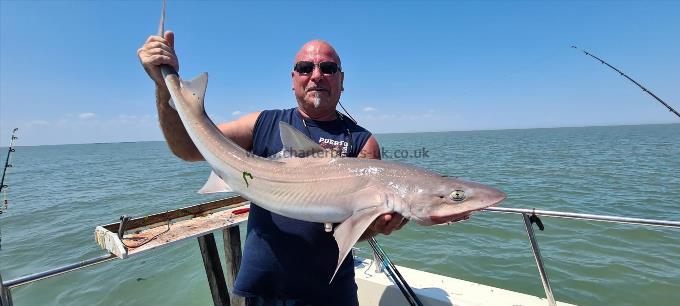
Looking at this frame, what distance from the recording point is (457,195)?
261 cm

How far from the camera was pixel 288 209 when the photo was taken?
2684 mm

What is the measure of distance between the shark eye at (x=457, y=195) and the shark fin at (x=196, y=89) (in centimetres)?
206

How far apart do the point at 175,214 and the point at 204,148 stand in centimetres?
217

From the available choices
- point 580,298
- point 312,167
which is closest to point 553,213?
point 312,167

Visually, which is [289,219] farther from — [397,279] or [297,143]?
[397,279]

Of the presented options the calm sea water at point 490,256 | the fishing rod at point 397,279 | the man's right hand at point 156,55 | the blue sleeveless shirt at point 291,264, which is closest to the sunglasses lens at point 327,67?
the man's right hand at point 156,55

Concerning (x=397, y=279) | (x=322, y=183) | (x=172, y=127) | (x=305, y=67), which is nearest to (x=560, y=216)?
(x=397, y=279)

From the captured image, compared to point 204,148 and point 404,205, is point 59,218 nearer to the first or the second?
point 204,148

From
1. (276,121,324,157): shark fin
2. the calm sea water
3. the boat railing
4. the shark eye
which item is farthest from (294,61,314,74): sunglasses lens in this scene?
the calm sea water

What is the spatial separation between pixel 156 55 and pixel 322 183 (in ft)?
5.38

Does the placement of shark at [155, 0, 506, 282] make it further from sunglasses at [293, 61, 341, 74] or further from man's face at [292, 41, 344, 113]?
sunglasses at [293, 61, 341, 74]

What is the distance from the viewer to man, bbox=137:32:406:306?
2842 millimetres

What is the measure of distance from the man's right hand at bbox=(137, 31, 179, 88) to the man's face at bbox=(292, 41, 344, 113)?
1077 millimetres

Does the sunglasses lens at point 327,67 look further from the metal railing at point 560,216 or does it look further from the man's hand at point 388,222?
the metal railing at point 560,216
